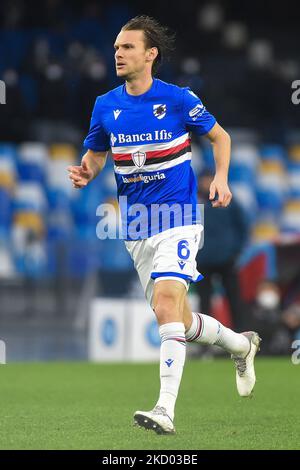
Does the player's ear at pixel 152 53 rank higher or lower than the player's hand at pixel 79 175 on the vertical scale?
higher

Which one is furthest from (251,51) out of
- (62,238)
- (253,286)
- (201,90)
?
(253,286)

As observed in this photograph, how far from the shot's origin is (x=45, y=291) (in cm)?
1497

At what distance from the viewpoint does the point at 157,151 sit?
6211 mm

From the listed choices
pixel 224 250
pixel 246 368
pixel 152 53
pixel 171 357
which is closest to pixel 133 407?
pixel 246 368

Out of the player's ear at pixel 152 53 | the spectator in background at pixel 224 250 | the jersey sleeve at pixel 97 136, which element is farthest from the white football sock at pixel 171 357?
the spectator in background at pixel 224 250

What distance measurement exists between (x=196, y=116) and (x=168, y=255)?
0.83m

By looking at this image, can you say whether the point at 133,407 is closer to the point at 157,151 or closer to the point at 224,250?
the point at 157,151

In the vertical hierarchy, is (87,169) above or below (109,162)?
below

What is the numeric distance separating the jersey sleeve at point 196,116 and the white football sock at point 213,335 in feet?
3.61

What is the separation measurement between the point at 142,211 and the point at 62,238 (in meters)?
9.33

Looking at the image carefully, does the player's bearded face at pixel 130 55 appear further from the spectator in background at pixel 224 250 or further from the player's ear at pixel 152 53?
the spectator in background at pixel 224 250

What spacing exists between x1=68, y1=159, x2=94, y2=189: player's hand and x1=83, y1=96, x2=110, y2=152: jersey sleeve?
0.25m

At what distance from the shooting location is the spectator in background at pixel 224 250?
475 inches

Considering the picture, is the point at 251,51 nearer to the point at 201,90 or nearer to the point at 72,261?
the point at 201,90
